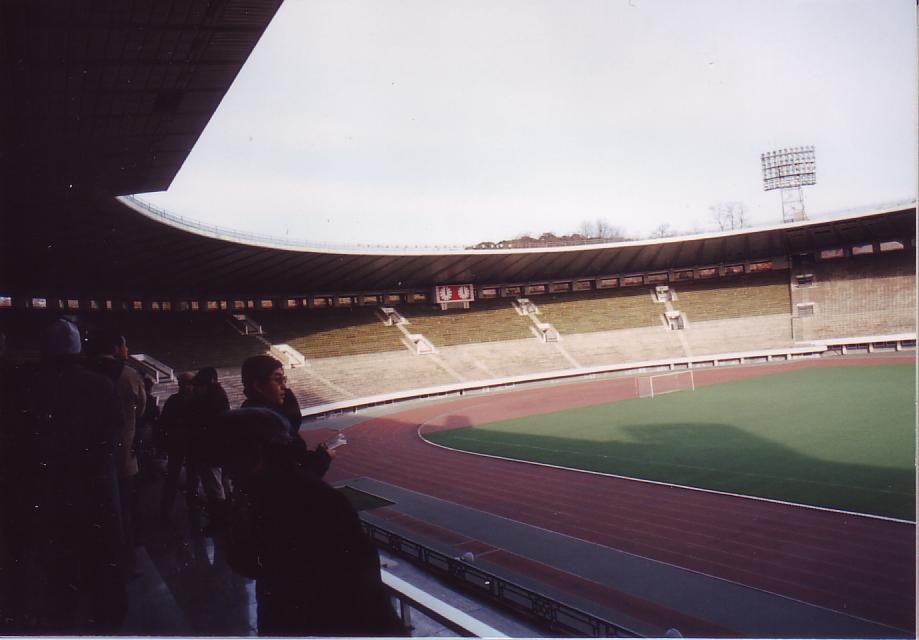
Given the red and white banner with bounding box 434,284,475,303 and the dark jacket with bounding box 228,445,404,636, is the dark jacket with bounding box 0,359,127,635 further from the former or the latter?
Answer: the red and white banner with bounding box 434,284,475,303

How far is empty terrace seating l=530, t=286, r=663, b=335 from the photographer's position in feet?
101

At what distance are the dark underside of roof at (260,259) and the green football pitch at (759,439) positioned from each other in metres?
6.39

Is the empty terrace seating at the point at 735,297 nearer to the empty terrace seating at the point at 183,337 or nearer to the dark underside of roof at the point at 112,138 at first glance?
the dark underside of roof at the point at 112,138

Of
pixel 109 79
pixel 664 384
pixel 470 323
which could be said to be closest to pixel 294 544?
pixel 109 79

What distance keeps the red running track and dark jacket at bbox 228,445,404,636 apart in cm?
528

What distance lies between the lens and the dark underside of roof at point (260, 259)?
42.4 ft

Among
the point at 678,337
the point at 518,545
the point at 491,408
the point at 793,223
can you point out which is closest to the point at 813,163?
the point at 793,223

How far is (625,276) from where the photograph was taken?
32969 millimetres

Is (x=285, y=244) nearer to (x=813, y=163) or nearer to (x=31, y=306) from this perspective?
(x=31, y=306)

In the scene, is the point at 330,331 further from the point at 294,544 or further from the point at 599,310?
the point at 294,544

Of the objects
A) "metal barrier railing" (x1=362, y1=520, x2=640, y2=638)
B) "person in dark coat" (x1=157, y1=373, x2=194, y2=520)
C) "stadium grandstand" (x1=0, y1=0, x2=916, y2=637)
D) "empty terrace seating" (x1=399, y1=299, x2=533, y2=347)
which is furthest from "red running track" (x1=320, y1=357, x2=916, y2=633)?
"empty terrace seating" (x1=399, y1=299, x2=533, y2=347)

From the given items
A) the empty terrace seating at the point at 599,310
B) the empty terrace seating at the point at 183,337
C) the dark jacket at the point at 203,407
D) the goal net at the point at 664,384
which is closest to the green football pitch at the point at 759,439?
the goal net at the point at 664,384

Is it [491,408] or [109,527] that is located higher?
[109,527]

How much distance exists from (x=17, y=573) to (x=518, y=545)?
17.7ft
